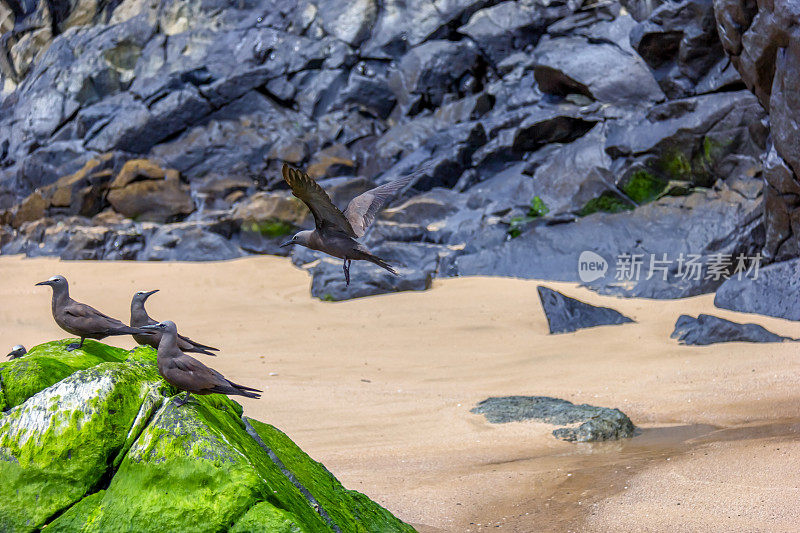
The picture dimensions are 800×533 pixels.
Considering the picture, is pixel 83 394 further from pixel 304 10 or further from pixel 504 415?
pixel 304 10

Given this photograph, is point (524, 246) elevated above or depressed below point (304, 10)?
below

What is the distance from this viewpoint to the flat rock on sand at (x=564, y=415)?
4.54 meters

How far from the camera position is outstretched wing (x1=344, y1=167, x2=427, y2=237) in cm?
381

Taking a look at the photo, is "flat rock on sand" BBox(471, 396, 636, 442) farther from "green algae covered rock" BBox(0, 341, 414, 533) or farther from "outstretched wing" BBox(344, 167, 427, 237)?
"green algae covered rock" BBox(0, 341, 414, 533)

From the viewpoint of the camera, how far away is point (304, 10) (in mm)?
19344

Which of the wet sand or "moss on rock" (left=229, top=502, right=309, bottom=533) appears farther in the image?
the wet sand

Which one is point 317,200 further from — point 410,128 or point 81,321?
point 410,128

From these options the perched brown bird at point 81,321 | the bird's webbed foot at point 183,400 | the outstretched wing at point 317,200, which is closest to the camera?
the bird's webbed foot at point 183,400

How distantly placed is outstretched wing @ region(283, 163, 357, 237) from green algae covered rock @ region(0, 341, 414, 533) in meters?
1.05

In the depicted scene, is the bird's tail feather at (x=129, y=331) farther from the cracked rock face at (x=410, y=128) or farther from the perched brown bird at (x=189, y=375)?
the cracked rock face at (x=410, y=128)

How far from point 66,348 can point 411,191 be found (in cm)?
1136

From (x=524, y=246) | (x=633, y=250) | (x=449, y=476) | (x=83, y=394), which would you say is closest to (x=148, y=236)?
(x=524, y=246)

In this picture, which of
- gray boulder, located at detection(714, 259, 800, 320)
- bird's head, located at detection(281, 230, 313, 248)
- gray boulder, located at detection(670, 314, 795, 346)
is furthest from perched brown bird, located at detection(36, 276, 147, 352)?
gray boulder, located at detection(714, 259, 800, 320)

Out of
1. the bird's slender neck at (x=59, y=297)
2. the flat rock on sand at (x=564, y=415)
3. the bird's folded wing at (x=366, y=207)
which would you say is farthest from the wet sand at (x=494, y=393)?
the bird's slender neck at (x=59, y=297)
